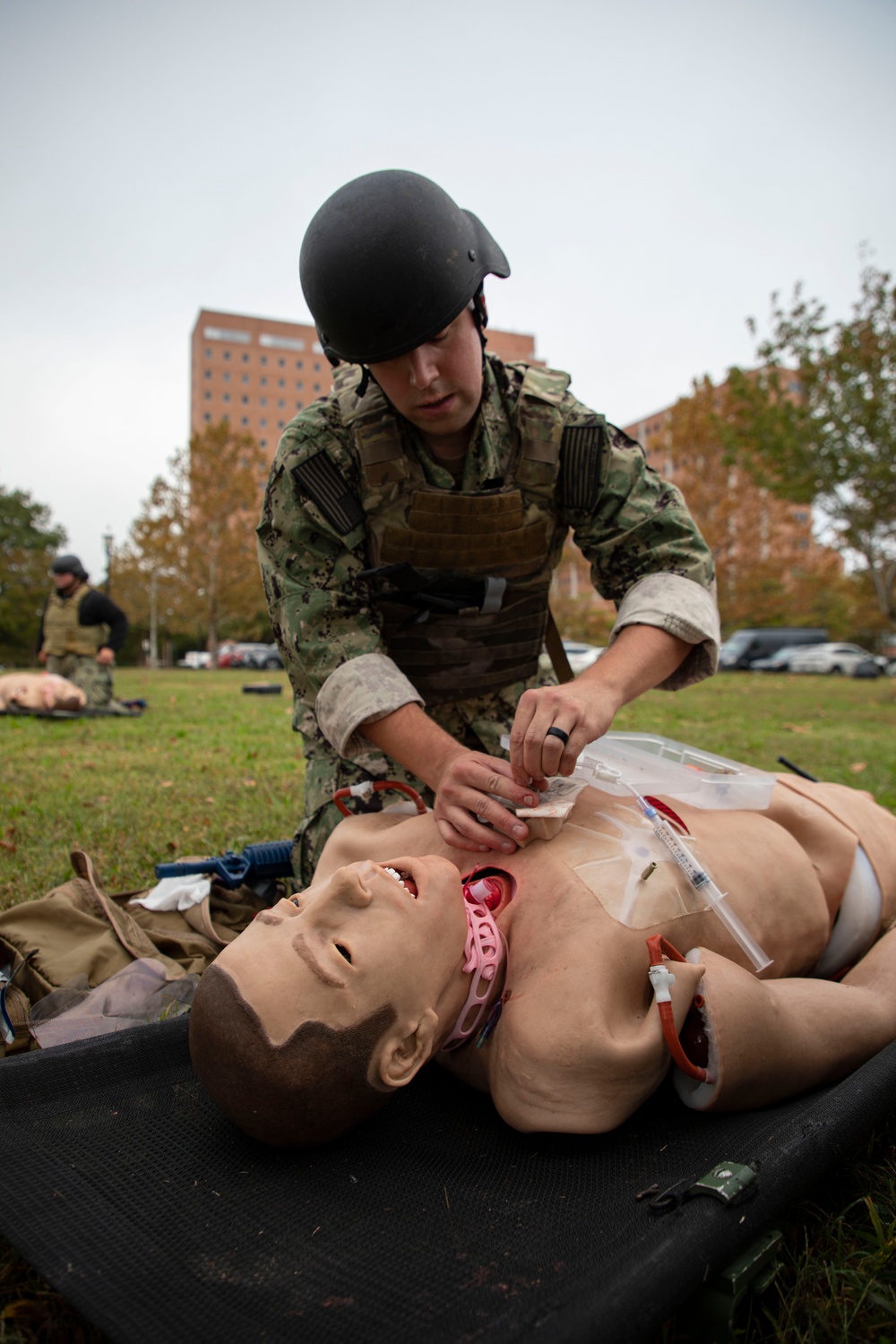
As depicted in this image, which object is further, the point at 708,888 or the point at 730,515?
the point at 730,515

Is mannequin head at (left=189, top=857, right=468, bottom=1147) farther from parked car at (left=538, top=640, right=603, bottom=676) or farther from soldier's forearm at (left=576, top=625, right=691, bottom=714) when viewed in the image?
parked car at (left=538, top=640, right=603, bottom=676)

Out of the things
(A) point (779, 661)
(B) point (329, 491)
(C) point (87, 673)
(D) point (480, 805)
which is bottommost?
(A) point (779, 661)

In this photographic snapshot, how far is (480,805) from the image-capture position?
2.00 metres

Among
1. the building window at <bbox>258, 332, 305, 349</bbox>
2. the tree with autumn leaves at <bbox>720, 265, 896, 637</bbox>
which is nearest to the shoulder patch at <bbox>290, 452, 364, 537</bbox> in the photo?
the tree with autumn leaves at <bbox>720, 265, 896, 637</bbox>

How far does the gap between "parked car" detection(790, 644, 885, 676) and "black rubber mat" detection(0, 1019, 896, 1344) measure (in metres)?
29.3

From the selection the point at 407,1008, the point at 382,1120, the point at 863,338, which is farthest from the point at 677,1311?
the point at 863,338

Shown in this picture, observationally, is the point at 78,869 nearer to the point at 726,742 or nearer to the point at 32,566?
the point at 726,742

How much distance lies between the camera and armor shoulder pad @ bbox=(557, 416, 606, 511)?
2807mm

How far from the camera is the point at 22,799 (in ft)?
16.6

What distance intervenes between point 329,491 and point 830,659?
29.0m

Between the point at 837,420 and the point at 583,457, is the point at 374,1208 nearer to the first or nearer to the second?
the point at 583,457

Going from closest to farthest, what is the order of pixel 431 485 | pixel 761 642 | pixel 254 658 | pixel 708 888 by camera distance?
1. pixel 708 888
2. pixel 431 485
3. pixel 761 642
4. pixel 254 658

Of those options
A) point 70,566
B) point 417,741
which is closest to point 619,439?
point 417,741

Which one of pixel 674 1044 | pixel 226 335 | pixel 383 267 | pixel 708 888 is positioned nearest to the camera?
pixel 674 1044
